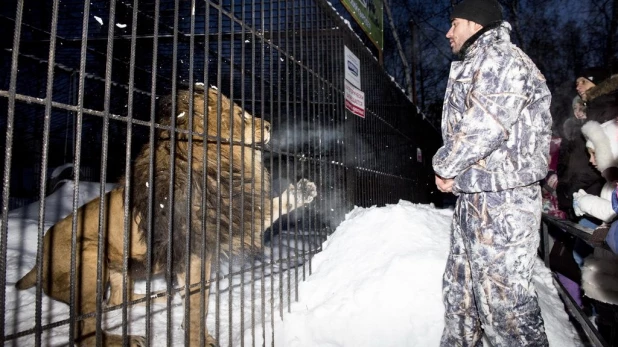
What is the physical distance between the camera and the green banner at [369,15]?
6.29m

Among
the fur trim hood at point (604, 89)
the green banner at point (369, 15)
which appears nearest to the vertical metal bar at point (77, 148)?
the fur trim hood at point (604, 89)

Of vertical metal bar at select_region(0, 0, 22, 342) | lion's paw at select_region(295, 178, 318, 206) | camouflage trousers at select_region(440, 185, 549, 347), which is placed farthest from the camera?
lion's paw at select_region(295, 178, 318, 206)

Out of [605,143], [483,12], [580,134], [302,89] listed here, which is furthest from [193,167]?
[580,134]

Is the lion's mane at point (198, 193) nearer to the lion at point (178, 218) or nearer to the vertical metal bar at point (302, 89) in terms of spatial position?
the lion at point (178, 218)

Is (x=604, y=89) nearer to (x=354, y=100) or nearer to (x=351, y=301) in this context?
(x=354, y=100)

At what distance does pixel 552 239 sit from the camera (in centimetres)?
516

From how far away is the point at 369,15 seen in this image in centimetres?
716

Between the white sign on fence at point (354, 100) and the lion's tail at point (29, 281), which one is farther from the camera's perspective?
the white sign on fence at point (354, 100)

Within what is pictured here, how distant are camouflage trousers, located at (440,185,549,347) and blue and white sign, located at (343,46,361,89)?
2.69 metres

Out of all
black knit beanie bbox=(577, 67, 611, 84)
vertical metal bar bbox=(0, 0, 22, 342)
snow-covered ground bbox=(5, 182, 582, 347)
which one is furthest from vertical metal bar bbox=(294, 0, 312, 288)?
black knit beanie bbox=(577, 67, 611, 84)

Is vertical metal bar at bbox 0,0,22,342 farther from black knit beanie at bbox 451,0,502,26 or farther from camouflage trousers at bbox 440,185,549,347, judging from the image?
black knit beanie at bbox 451,0,502,26

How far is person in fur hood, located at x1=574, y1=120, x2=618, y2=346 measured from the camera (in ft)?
10.1

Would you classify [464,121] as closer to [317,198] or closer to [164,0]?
[317,198]

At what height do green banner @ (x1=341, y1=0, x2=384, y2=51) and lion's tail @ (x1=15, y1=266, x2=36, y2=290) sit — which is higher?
green banner @ (x1=341, y1=0, x2=384, y2=51)
